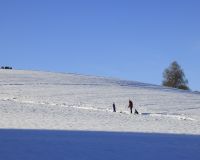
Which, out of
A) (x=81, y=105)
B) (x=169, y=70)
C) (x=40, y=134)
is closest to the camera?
(x=40, y=134)

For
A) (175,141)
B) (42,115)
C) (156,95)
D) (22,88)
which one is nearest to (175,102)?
(156,95)

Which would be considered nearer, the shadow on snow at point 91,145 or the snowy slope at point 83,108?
the shadow on snow at point 91,145

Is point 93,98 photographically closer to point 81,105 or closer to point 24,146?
point 81,105

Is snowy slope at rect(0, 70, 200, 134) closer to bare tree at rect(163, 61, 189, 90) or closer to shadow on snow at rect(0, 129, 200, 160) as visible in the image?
shadow on snow at rect(0, 129, 200, 160)

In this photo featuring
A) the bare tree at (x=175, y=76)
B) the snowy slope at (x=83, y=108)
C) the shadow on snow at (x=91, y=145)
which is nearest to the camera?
the shadow on snow at (x=91, y=145)

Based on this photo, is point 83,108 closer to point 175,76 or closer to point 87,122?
point 87,122

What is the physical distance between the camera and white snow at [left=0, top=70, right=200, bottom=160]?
17062mm

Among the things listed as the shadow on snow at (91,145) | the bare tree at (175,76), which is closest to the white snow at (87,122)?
the shadow on snow at (91,145)

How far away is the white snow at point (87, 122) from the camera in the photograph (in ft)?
56.0

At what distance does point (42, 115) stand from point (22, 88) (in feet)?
73.3

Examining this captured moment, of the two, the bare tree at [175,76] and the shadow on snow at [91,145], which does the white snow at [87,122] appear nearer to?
the shadow on snow at [91,145]

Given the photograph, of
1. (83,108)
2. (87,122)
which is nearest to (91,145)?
(87,122)

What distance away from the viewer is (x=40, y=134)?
20656 mm

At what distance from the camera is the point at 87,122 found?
2884 cm
